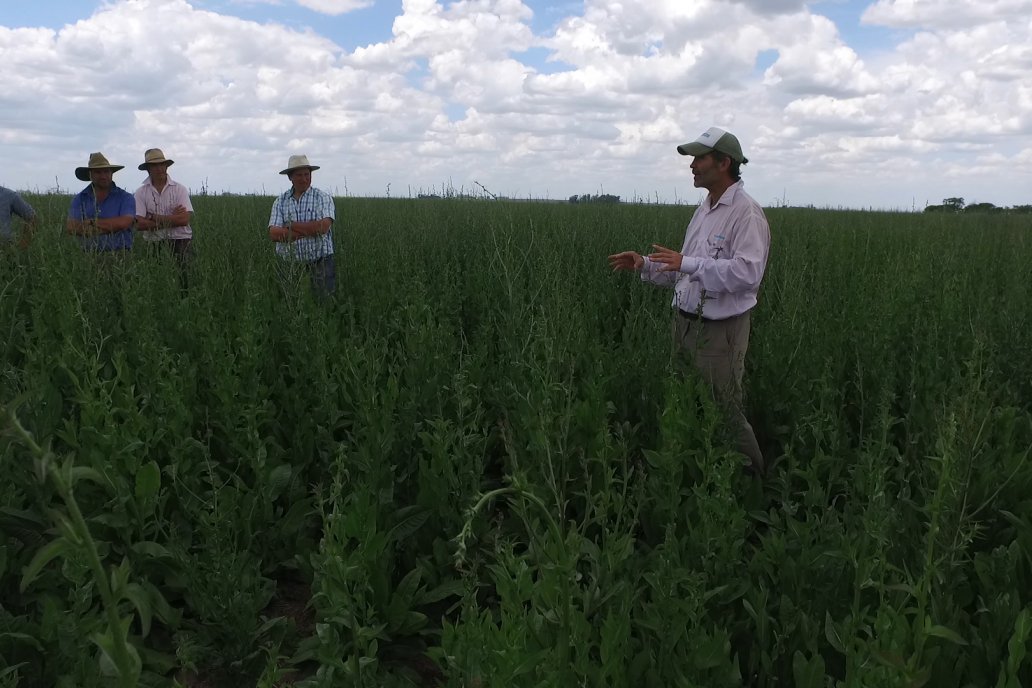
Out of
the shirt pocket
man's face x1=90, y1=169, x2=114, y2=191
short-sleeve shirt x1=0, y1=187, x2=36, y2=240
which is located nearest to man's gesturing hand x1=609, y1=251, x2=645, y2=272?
the shirt pocket

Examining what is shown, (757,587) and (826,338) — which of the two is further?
(826,338)

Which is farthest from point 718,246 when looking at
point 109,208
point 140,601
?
point 109,208

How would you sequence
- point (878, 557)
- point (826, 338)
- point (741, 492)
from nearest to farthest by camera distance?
point (878, 557) < point (741, 492) < point (826, 338)

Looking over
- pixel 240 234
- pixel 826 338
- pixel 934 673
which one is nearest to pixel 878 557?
pixel 934 673

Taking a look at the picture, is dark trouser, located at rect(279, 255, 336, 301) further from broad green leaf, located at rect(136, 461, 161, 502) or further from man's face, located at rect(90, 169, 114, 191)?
broad green leaf, located at rect(136, 461, 161, 502)

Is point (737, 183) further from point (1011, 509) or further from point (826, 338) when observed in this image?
point (1011, 509)

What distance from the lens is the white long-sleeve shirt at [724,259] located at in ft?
11.2

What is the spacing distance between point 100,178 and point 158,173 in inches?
21.7

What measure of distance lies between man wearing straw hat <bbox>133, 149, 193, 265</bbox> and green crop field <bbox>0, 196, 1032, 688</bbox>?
132 cm

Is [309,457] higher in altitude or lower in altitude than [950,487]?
lower

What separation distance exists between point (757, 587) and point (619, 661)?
2.60 ft

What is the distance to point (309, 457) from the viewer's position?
3303 millimetres

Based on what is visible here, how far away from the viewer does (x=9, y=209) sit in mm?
6129

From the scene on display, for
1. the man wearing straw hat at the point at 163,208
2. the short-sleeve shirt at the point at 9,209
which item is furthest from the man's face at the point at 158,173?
the short-sleeve shirt at the point at 9,209
